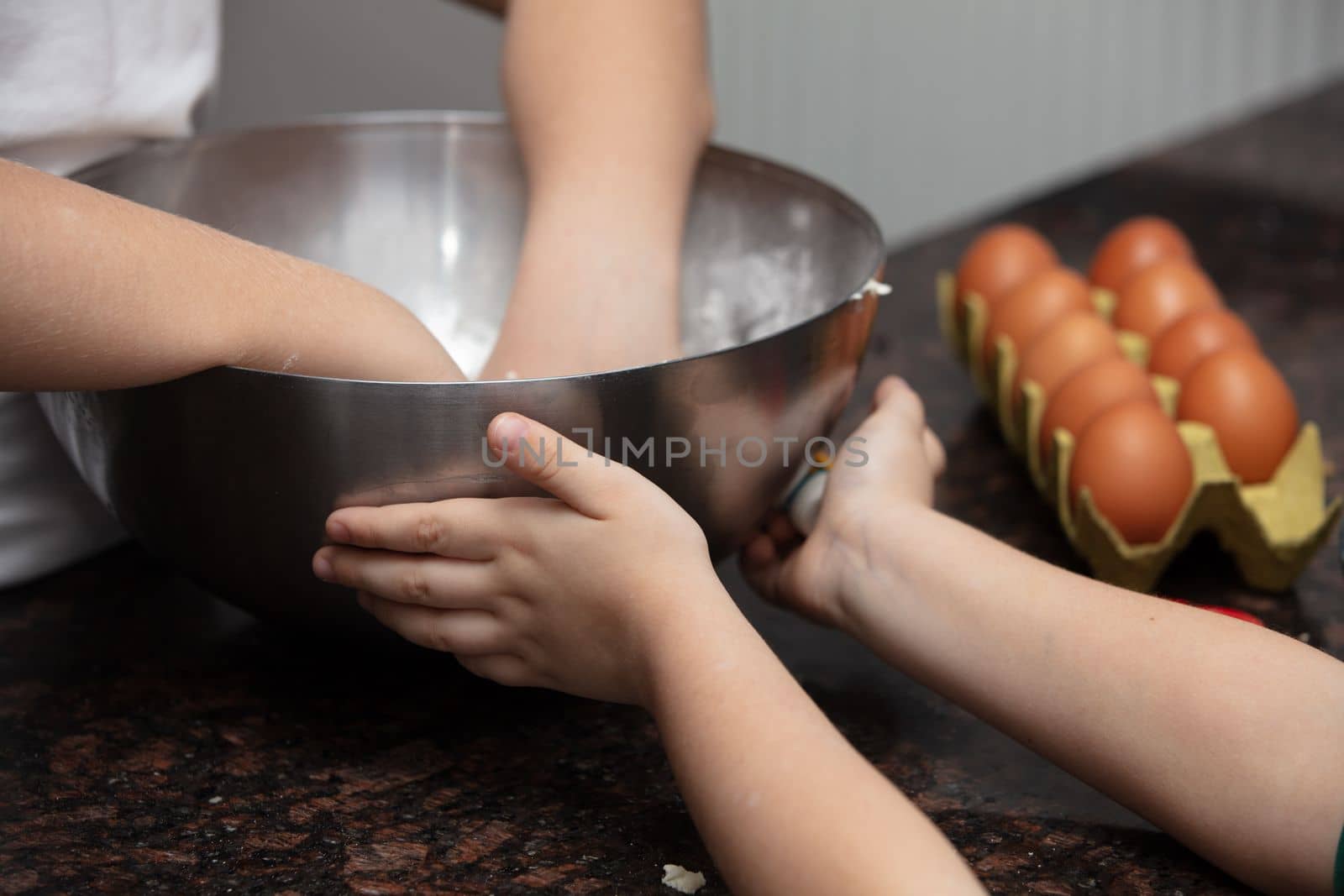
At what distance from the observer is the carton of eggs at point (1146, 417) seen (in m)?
0.72

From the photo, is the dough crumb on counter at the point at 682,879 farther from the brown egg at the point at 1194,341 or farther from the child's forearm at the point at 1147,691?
the brown egg at the point at 1194,341

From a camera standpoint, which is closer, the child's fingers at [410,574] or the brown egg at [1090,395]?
the child's fingers at [410,574]

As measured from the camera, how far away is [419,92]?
1528 mm

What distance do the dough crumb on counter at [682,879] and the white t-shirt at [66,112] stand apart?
44cm

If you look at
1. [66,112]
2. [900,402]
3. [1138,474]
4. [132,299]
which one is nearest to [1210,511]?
[1138,474]

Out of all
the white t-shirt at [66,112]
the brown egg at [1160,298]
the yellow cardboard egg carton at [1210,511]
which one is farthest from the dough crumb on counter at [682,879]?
the brown egg at [1160,298]

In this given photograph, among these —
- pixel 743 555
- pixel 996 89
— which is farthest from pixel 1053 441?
pixel 996 89

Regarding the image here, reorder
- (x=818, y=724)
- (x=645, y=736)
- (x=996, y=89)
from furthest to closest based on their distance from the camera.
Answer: (x=996, y=89) → (x=645, y=736) → (x=818, y=724)

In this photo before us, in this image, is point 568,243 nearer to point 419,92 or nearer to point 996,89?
point 419,92

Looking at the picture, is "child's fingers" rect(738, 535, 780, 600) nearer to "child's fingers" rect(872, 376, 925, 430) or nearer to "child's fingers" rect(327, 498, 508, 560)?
"child's fingers" rect(872, 376, 925, 430)

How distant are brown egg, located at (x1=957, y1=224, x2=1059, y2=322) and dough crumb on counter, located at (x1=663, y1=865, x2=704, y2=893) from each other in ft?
1.96

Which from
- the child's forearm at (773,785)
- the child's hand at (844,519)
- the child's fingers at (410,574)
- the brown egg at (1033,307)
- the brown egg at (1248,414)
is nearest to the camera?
the child's forearm at (773,785)

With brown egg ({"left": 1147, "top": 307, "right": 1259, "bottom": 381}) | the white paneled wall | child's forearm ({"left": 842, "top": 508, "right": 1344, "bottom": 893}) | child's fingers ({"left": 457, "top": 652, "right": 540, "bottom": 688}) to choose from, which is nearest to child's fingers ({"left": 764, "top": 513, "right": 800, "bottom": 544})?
child's forearm ({"left": 842, "top": 508, "right": 1344, "bottom": 893})

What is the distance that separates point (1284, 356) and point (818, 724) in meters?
0.71
